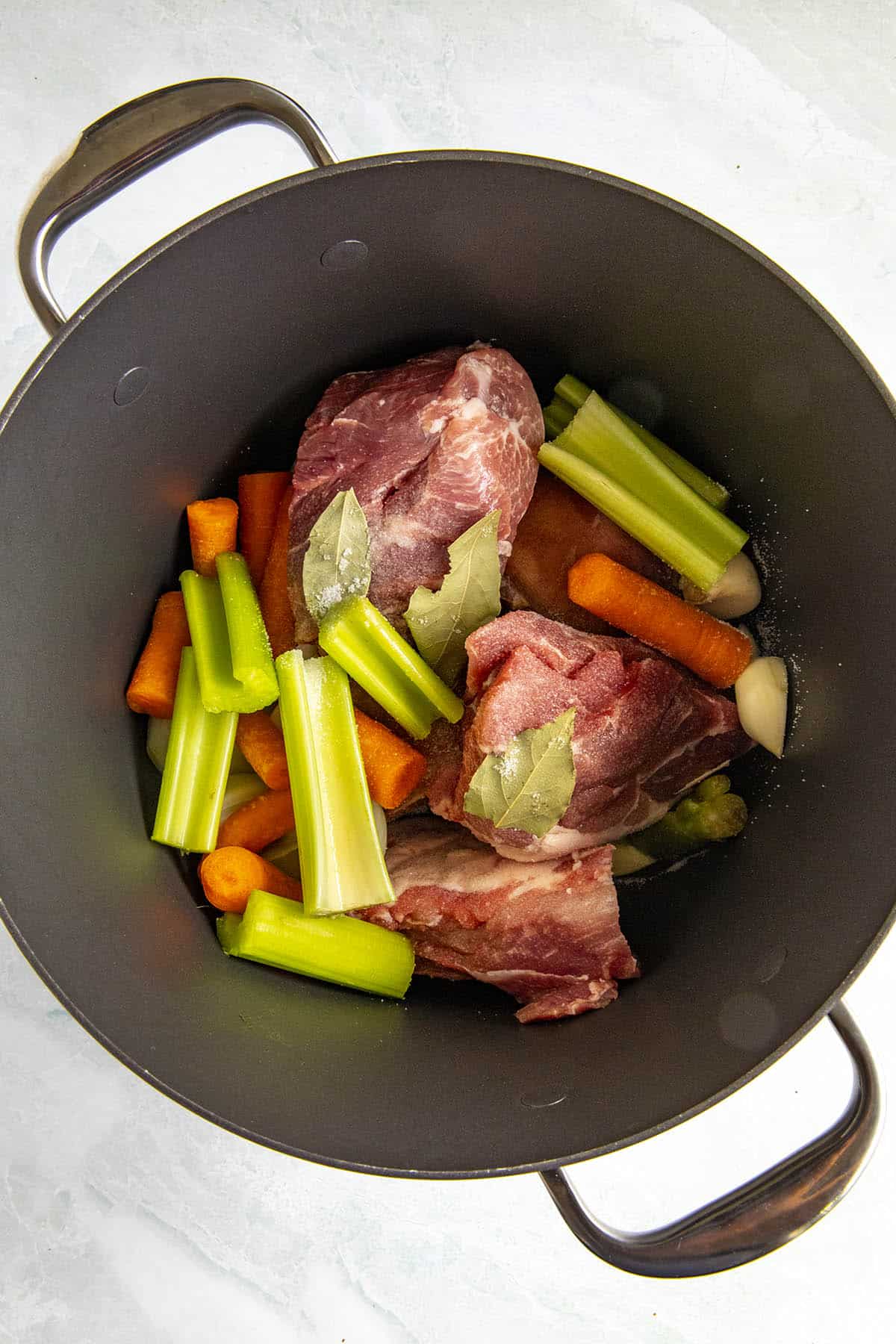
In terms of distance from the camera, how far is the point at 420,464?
1.75 meters

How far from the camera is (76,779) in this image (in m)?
1.73

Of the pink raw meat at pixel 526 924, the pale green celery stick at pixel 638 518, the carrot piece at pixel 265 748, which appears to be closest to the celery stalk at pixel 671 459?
the pale green celery stick at pixel 638 518

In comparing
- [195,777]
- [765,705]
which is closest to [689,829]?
[765,705]

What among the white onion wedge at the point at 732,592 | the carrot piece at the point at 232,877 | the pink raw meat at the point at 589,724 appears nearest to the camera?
the pink raw meat at the point at 589,724

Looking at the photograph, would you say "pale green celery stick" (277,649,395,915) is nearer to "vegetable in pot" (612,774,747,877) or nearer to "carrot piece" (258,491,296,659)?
"carrot piece" (258,491,296,659)

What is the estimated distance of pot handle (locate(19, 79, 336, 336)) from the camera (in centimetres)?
156

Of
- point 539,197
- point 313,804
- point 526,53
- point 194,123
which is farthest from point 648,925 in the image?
point 526,53

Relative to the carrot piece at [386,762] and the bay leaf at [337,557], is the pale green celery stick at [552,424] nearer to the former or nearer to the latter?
the bay leaf at [337,557]

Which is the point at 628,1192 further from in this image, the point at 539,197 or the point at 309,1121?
the point at 539,197

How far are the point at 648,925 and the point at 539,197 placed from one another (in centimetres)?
130

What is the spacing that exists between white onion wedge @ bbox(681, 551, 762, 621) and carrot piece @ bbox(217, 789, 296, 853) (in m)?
0.84

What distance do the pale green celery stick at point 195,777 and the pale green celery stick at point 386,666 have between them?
0.86 feet

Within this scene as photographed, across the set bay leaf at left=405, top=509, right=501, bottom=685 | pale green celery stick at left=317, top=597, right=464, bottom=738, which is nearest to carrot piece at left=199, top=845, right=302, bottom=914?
pale green celery stick at left=317, top=597, right=464, bottom=738

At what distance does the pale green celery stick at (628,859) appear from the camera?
1924mm
